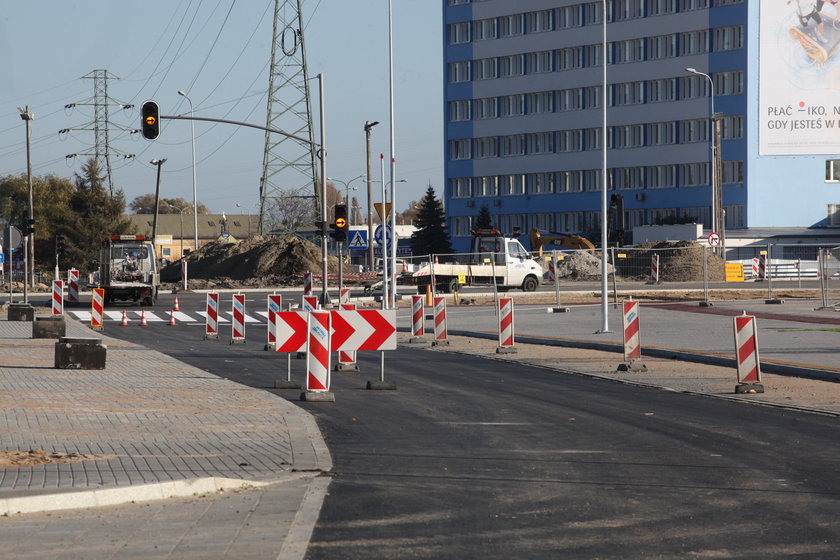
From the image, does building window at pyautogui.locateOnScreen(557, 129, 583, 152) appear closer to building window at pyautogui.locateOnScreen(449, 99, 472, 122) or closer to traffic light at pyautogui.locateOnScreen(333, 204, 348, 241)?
building window at pyautogui.locateOnScreen(449, 99, 472, 122)

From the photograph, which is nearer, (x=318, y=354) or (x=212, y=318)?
(x=318, y=354)

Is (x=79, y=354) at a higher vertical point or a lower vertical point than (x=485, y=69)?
lower

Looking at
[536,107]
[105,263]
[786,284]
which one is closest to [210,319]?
[105,263]

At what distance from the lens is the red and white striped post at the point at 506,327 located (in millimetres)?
22547

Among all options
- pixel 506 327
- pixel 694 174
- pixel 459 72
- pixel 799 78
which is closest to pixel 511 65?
pixel 459 72

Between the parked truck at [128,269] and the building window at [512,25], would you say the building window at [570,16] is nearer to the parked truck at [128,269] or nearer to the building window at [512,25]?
the building window at [512,25]

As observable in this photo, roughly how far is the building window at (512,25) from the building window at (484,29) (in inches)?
26.9

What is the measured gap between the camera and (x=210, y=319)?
27.7m

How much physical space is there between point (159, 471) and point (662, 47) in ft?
277

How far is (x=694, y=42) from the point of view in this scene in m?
86.3

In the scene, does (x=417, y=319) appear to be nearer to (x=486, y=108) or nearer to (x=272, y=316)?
(x=272, y=316)

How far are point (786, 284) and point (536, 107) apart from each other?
42.4 metres

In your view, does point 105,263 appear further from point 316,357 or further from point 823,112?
point 823,112

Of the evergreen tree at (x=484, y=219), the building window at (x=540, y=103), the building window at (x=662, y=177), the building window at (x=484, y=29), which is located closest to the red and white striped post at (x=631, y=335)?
the building window at (x=662, y=177)
